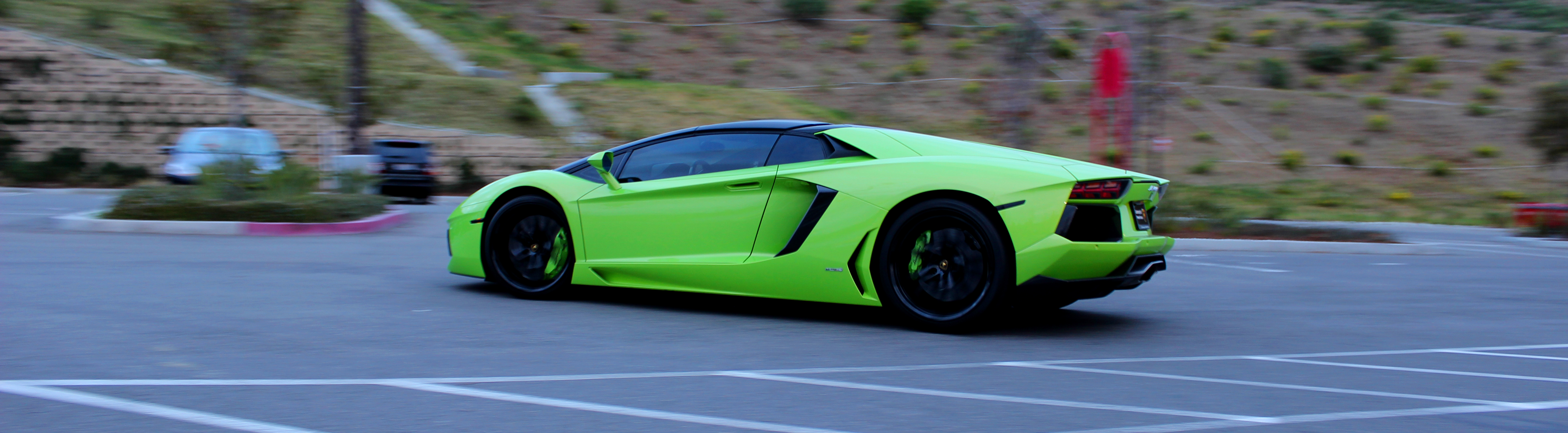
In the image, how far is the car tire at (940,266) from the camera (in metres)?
5.42

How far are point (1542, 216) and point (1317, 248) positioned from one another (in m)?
8.31

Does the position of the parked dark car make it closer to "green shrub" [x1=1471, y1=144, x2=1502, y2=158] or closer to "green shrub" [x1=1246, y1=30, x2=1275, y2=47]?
"green shrub" [x1=1471, y1=144, x2=1502, y2=158]

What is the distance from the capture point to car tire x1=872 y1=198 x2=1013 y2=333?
5418 millimetres

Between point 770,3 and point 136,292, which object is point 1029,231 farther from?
point 770,3

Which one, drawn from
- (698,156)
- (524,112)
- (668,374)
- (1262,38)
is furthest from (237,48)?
(1262,38)

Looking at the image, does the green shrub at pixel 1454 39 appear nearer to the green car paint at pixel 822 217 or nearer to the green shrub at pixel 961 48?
the green shrub at pixel 961 48

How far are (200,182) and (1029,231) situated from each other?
1100 centimetres

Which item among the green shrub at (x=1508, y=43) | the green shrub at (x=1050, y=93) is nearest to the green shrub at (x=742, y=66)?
the green shrub at (x=1050, y=93)

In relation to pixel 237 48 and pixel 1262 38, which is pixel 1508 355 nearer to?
pixel 237 48

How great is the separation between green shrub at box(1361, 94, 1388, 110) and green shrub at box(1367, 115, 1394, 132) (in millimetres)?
1076

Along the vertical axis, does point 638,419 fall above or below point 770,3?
below

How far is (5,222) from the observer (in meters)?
12.7

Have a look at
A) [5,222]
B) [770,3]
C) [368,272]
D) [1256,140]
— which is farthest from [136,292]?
[770,3]

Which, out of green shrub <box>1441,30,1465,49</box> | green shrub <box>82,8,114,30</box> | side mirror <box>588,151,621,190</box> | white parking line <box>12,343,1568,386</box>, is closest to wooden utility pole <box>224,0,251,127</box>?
green shrub <box>82,8,114,30</box>
